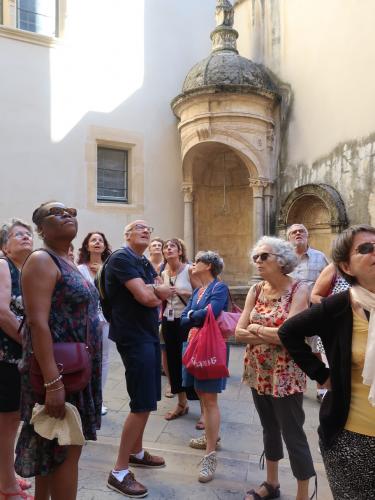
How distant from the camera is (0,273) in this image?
2.50 meters

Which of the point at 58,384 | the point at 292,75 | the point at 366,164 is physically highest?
the point at 292,75

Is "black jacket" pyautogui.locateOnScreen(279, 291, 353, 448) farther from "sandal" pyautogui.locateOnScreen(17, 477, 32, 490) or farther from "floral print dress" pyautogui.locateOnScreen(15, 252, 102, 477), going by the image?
"sandal" pyautogui.locateOnScreen(17, 477, 32, 490)

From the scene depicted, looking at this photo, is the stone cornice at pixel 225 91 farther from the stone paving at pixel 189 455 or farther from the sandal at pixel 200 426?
the sandal at pixel 200 426

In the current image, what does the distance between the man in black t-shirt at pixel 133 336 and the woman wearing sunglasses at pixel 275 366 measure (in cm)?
62

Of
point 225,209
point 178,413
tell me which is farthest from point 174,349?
point 225,209

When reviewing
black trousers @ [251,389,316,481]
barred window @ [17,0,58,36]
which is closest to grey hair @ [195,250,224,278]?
black trousers @ [251,389,316,481]

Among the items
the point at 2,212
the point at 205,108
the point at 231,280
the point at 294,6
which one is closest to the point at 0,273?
the point at 2,212

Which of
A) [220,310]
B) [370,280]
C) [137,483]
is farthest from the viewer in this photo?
[220,310]

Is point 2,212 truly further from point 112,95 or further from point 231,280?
point 231,280

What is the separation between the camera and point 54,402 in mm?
1904

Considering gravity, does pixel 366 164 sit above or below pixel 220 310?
above

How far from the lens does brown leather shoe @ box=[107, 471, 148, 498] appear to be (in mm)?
2699

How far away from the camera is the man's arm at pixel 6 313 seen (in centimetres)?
243

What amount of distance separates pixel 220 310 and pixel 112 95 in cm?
759
